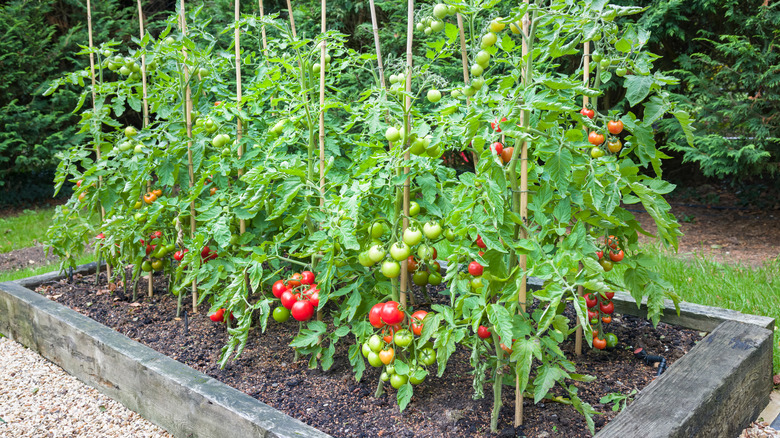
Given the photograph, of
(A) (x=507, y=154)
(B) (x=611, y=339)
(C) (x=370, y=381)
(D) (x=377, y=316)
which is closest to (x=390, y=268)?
(D) (x=377, y=316)

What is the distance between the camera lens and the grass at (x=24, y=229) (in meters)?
5.19

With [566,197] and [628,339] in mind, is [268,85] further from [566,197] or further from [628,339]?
[628,339]

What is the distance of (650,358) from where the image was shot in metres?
2.18

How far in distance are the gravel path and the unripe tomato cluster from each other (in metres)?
0.93

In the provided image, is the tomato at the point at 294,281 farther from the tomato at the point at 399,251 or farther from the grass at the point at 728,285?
the grass at the point at 728,285

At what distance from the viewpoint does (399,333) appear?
5.65 ft

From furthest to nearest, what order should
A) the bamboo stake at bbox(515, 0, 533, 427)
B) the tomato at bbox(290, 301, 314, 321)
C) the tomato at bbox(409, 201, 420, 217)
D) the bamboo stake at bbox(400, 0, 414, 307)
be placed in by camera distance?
the tomato at bbox(290, 301, 314, 321) < the tomato at bbox(409, 201, 420, 217) < the bamboo stake at bbox(400, 0, 414, 307) < the bamboo stake at bbox(515, 0, 533, 427)

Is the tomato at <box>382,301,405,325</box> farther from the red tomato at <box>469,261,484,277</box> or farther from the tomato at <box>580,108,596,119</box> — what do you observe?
the tomato at <box>580,108,596,119</box>

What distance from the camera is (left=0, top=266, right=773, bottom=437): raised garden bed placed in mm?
1627

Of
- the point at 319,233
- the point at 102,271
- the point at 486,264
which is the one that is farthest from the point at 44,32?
the point at 486,264

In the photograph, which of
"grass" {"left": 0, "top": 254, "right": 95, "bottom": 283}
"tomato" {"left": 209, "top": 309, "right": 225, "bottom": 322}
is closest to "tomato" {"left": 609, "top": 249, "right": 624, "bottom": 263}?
"tomato" {"left": 209, "top": 309, "right": 225, "bottom": 322}

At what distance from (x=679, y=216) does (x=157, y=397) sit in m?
5.28

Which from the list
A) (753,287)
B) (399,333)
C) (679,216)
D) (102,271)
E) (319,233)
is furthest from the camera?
(679,216)

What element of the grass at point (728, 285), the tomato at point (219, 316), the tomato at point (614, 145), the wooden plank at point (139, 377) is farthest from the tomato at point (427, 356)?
the grass at point (728, 285)
